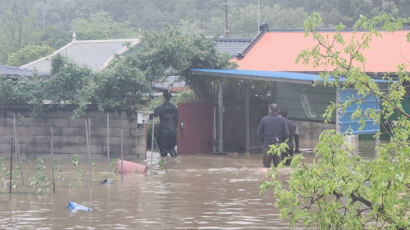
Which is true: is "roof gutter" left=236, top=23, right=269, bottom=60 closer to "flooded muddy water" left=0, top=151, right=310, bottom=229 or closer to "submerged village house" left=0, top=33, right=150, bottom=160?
"submerged village house" left=0, top=33, right=150, bottom=160

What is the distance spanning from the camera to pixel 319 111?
22203 mm

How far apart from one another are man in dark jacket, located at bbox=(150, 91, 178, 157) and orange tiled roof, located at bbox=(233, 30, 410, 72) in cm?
801

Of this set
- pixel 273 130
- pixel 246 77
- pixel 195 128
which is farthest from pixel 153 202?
pixel 195 128

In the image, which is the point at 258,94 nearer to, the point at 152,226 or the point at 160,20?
the point at 152,226

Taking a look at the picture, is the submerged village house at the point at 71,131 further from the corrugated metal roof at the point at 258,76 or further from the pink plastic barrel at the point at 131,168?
the pink plastic barrel at the point at 131,168

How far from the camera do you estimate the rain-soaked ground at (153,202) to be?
10.7 metres

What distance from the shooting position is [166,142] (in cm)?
2023

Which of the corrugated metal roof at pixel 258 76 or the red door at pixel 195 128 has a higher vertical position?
the corrugated metal roof at pixel 258 76

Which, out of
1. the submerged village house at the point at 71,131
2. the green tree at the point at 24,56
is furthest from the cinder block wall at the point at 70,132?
the green tree at the point at 24,56

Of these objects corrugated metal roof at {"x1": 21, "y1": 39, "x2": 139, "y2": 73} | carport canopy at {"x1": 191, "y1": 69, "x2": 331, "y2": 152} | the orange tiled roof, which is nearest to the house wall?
carport canopy at {"x1": 191, "y1": 69, "x2": 331, "y2": 152}

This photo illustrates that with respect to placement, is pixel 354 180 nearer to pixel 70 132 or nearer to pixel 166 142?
pixel 166 142

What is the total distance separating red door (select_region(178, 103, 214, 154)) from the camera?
71.8ft

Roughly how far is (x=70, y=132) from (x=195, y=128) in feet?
12.7

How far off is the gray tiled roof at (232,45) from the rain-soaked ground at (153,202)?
1492 cm
